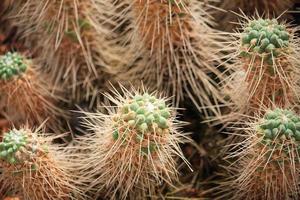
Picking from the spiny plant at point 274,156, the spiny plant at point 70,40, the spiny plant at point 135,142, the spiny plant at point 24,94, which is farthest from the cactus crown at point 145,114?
the spiny plant at point 70,40

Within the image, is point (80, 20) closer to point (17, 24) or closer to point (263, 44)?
point (17, 24)

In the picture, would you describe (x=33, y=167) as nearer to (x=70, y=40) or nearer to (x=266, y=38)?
(x=70, y=40)

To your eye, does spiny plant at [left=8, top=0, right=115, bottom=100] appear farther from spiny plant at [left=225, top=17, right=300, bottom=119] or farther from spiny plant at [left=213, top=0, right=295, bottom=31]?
spiny plant at [left=225, top=17, right=300, bottom=119]

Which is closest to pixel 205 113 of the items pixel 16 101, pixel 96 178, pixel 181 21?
pixel 181 21

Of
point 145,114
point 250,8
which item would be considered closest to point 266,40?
point 145,114

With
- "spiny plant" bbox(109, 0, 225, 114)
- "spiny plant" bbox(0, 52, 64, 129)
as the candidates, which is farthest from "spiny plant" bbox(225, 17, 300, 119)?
"spiny plant" bbox(0, 52, 64, 129)

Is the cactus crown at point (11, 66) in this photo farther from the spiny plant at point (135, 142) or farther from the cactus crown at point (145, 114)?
the cactus crown at point (145, 114)
